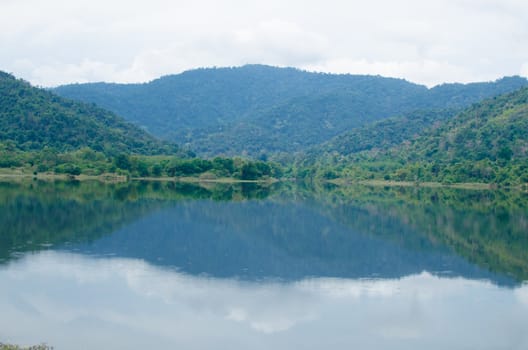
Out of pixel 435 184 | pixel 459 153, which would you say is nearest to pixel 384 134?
pixel 459 153

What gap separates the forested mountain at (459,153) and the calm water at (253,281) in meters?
55.3

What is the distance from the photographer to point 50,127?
102 m

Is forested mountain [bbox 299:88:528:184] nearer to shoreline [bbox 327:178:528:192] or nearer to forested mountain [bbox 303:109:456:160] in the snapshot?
forested mountain [bbox 303:109:456:160]

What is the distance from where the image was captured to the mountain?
321 ft

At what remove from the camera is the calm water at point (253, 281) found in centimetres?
1523

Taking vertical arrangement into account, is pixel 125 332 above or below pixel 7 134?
below

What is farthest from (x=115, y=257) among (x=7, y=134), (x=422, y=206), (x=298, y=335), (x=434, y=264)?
(x=7, y=134)

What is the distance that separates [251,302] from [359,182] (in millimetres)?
92637

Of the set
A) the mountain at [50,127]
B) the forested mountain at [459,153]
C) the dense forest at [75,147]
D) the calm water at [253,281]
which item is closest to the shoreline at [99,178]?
the dense forest at [75,147]

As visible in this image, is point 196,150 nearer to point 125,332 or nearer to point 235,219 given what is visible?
point 235,219

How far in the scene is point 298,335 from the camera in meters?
15.2

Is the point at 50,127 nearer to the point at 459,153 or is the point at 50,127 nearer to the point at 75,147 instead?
the point at 75,147

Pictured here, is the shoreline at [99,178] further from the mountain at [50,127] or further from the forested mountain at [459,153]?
the forested mountain at [459,153]

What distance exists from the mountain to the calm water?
6390cm
